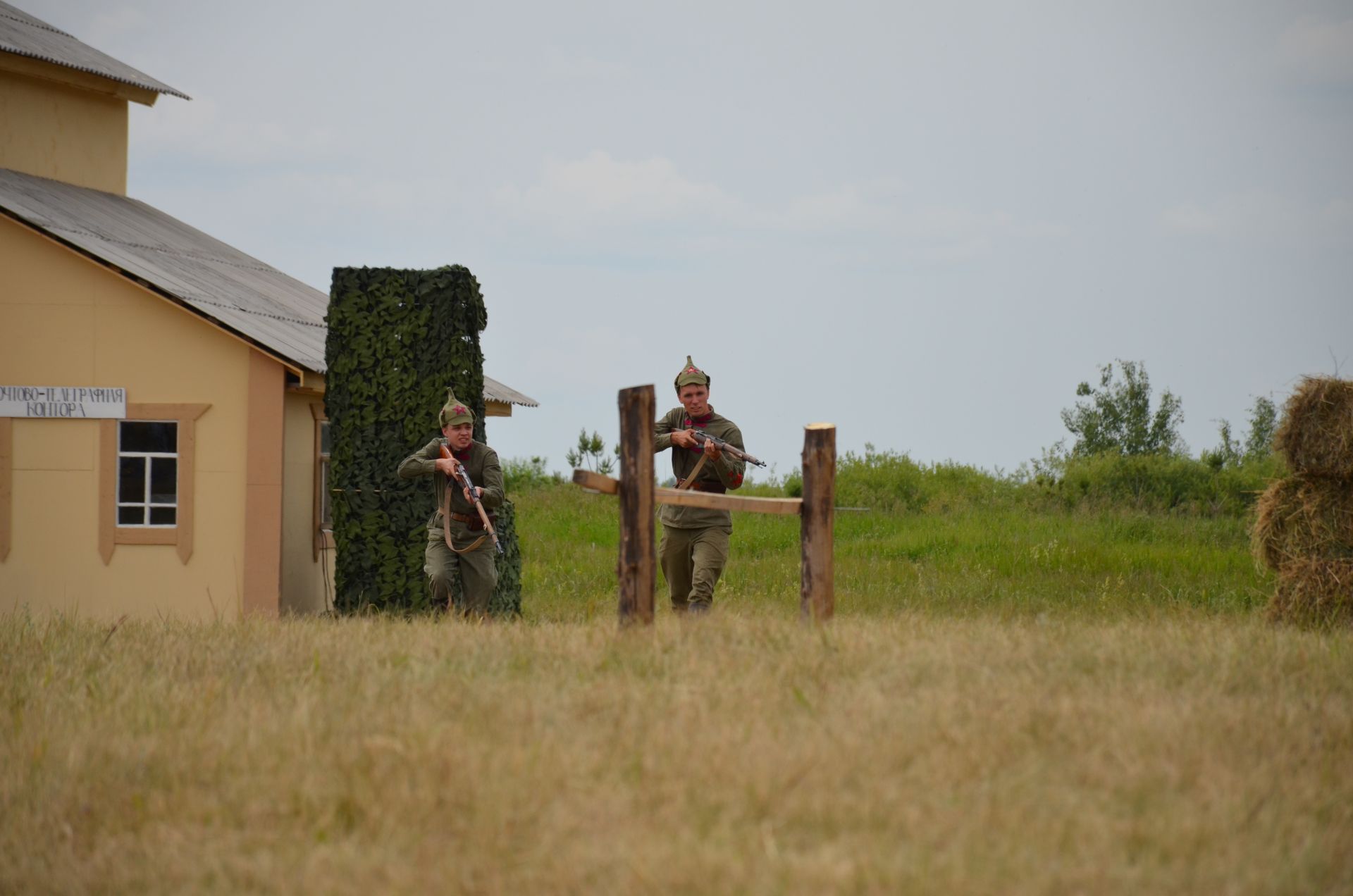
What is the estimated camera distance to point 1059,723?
6.81 metres

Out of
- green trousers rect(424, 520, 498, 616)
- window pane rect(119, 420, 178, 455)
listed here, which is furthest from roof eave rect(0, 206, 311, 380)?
green trousers rect(424, 520, 498, 616)

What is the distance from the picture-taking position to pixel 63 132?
18.9 metres

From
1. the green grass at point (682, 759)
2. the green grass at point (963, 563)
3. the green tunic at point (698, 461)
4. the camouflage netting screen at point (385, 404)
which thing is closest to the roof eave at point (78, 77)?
the camouflage netting screen at point (385, 404)

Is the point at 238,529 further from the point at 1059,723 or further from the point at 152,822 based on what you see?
the point at 1059,723

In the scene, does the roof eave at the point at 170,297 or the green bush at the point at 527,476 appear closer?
the roof eave at the point at 170,297

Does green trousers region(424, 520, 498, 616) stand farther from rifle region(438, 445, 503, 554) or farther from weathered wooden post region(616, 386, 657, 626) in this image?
weathered wooden post region(616, 386, 657, 626)

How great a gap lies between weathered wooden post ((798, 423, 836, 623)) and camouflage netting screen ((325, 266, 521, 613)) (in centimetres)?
469

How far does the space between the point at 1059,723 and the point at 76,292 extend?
442 inches

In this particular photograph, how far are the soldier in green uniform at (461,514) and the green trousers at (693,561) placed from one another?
150 centimetres

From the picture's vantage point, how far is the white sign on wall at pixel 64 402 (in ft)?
45.8

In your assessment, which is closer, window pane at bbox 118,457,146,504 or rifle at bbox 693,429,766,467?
rifle at bbox 693,429,766,467

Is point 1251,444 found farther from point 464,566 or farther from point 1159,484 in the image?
point 464,566

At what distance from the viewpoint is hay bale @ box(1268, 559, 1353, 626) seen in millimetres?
11650

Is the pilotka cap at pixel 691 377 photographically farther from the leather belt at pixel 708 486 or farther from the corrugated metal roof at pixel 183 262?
the corrugated metal roof at pixel 183 262
